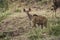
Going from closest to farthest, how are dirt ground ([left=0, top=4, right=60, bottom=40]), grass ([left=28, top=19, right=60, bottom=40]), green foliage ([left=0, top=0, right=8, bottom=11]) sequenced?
grass ([left=28, top=19, right=60, bottom=40]) → dirt ground ([left=0, top=4, right=60, bottom=40]) → green foliage ([left=0, top=0, right=8, bottom=11])

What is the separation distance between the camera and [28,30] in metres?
8.90

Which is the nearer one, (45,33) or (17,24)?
(45,33)

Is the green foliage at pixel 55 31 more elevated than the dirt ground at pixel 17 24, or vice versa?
the green foliage at pixel 55 31

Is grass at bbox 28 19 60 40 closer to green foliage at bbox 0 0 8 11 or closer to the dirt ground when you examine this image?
the dirt ground

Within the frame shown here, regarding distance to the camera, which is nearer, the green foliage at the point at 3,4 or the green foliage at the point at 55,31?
the green foliage at the point at 55,31

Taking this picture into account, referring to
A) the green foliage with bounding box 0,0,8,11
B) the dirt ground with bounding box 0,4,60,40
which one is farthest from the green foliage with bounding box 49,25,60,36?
the green foliage with bounding box 0,0,8,11

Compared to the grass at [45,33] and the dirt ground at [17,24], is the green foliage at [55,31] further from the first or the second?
the dirt ground at [17,24]

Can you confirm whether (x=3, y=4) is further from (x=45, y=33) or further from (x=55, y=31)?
(x=55, y=31)

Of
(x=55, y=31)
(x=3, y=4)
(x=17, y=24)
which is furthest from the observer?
(x=3, y=4)

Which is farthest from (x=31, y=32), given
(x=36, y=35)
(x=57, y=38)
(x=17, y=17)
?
(x=17, y=17)

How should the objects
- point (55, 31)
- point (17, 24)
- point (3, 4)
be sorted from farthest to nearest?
point (3, 4), point (17, 24), point (55, 31)

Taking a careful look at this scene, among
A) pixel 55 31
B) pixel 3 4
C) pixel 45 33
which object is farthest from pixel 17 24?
pixel 3 4

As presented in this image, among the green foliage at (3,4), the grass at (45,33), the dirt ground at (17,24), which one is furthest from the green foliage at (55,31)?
the green foliage at (3,4)

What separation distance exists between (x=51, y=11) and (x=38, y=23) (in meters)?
3.29
